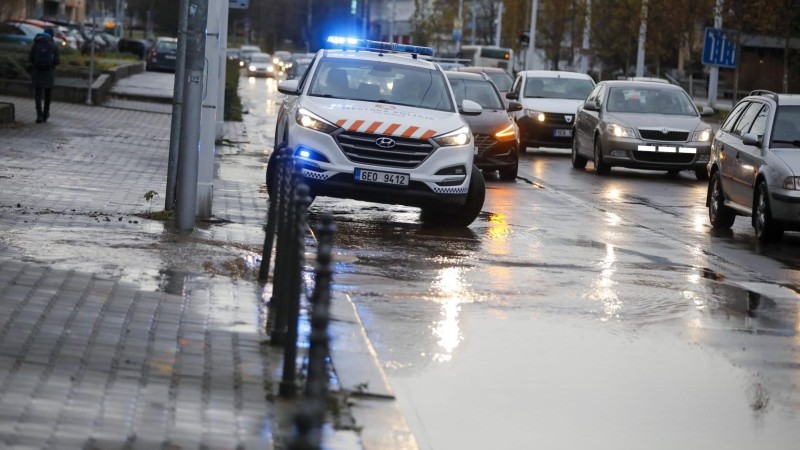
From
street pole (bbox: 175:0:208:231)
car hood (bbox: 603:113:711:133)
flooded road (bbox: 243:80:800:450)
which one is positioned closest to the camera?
flooded road (bbox: 243:80:800:450)

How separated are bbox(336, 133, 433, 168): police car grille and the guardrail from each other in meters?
4.48

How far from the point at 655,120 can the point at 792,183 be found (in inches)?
421

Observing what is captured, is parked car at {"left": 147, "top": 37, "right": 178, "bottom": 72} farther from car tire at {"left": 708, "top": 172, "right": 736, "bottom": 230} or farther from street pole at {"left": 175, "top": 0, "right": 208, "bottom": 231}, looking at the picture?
street pole at {"left": 175, "top": 0, "right": 208, "bottom": 231}

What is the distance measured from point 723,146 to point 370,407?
11824mm

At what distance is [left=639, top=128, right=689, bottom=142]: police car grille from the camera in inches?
1012

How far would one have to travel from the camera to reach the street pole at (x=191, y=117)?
12.8 meters

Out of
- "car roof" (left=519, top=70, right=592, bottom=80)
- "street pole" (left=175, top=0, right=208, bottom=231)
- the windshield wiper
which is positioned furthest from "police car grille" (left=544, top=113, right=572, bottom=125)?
"street pole" (left=175, top=0, right=208, bottom=231)

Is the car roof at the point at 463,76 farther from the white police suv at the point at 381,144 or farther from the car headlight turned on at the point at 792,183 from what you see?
the car headlight turned on at the point at 792,183

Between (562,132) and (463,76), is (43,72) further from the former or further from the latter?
(562,132)

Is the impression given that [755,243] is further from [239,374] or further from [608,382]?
[239,374]

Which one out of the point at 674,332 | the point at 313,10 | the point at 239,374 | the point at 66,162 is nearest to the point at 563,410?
the point at 239,374

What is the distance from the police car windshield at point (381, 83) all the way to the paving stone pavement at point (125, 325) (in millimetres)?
1530

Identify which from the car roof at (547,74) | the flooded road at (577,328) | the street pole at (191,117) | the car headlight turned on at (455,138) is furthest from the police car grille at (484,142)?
the street pole at (191,117)

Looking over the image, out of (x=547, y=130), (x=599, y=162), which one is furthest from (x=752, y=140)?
(x=547, y=130)
